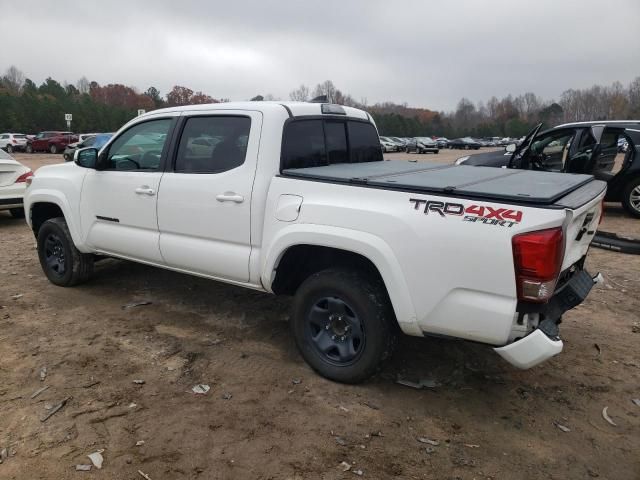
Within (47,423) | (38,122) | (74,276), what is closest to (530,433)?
(47,423)

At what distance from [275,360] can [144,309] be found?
173cm

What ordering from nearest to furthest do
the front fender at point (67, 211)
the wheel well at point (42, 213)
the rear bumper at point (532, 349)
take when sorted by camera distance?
the rear bumper at point (532, 349) → the front fender at point (67, 211) → the wheel well at point (42, 213)

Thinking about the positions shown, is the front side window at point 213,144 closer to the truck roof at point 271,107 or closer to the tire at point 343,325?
the truck roof at point 271,107

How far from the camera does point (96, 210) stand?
190 inches

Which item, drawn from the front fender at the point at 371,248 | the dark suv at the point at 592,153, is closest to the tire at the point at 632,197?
the dark suv at the point at 592,153

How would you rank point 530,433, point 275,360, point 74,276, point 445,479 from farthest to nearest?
point 74,276, point 275,360, point 530,433, point 445,479

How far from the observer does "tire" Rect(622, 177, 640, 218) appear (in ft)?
30.5

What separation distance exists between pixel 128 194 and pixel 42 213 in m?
1.86

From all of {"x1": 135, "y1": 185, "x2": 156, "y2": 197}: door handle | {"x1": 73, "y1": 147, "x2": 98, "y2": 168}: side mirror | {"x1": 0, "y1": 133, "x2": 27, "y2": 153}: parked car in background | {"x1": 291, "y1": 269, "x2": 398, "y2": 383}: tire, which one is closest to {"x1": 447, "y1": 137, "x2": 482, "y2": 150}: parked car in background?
{"x1": 0, "y1": 133, "x2": 27, "y2": 153}: parked car in background

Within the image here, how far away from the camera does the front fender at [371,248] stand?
9.84ft

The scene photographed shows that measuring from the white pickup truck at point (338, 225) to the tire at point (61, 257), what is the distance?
7.2 inches

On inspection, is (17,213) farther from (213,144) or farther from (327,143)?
Result: (327,143)

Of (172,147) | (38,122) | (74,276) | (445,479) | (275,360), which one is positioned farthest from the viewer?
(38,122)

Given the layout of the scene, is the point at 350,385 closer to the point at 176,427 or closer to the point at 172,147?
the point at 176,427
